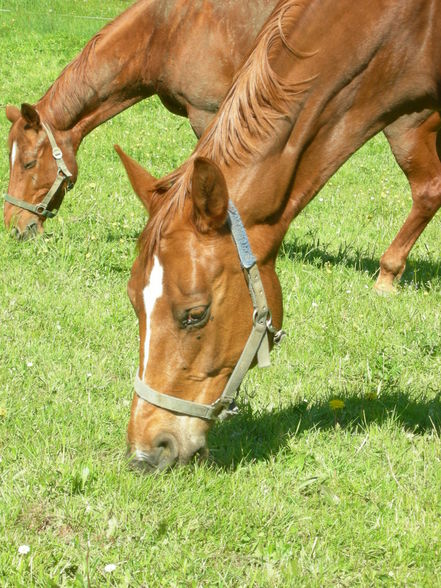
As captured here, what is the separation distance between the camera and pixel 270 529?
292cm

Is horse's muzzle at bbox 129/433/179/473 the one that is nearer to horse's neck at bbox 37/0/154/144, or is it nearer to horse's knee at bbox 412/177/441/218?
horse's knee at bbox 412/177/441/218

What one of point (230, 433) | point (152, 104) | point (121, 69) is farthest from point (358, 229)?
point (152, 104)

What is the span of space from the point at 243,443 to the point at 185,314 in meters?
0.96

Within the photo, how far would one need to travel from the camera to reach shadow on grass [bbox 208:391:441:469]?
3.45 metres

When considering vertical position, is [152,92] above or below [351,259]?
above

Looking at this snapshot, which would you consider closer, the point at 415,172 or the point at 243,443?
the point at 243,443

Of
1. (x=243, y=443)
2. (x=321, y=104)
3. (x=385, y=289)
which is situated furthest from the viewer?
(x=385, y=289)

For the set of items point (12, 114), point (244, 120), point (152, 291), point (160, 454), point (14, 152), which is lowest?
point (160, 454)

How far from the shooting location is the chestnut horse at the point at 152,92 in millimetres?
5844

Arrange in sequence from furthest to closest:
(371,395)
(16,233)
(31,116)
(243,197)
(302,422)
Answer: (31,116) → (16,233) → (371,395) → (302,422) → (243,197)

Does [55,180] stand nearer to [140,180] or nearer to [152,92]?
[152,92]

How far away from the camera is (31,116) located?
651cm

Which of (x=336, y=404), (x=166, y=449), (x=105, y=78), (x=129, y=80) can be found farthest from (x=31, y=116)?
(x=166, y=449)

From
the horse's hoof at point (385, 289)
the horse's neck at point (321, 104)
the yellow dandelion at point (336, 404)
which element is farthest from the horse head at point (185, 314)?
the horse's hoof at point (385, 289)
